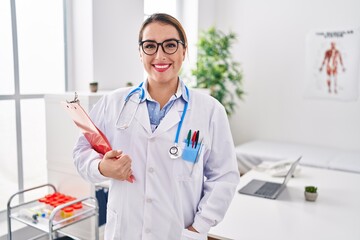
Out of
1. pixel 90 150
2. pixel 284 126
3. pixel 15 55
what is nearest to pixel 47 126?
pixel 15 55

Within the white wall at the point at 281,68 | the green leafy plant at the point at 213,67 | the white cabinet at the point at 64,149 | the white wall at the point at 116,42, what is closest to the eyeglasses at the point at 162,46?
the white cabinet at the point at 64,149

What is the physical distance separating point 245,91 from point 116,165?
3.54 meters

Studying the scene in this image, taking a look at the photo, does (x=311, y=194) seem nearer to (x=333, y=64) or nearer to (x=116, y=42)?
(x=116, y=42)

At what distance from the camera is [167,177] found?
1.17m

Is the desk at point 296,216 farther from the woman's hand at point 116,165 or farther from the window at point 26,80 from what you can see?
the window at point 26,80

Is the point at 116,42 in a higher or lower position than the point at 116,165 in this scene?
higher

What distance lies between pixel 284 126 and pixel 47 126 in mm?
2942

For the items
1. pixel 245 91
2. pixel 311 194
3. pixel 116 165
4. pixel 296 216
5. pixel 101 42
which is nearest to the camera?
pixel 116 165

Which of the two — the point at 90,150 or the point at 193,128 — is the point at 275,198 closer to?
the point at 193,128

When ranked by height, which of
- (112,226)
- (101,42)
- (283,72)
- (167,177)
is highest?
(101,42)

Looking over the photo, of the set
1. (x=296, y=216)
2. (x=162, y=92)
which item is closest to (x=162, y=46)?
(x=162, y=92)

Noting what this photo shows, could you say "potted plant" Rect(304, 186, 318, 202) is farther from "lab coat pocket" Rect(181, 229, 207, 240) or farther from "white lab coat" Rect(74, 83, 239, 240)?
"lab coat pocket" Rect(181, 229, 207, 240)

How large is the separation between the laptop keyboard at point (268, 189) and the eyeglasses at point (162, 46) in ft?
3.85

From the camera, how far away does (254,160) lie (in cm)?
347
